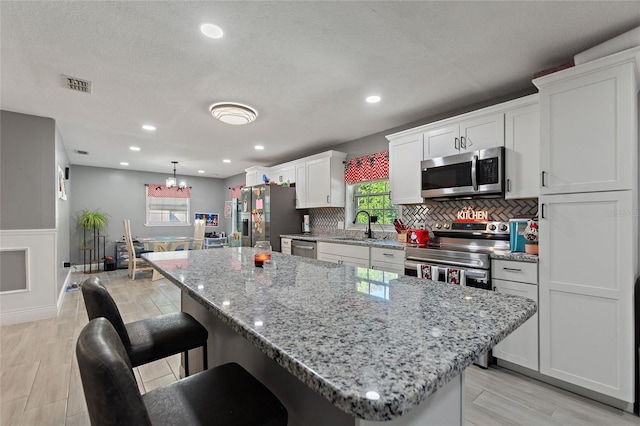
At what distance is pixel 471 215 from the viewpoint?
3096mm

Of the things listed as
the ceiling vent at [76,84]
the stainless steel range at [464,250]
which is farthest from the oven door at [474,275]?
the ceiling vent at [76,84]

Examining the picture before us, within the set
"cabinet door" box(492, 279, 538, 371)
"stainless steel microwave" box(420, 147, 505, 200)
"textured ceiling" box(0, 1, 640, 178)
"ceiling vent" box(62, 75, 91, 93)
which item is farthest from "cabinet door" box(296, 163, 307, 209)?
"cabinet door" box(492, 279, 538, 371)

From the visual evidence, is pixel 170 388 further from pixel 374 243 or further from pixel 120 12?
pixel 374 243

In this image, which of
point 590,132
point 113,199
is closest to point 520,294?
point 590,132

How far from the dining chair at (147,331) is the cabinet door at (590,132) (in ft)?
8.45

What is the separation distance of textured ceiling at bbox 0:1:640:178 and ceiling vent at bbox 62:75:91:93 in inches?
2.1

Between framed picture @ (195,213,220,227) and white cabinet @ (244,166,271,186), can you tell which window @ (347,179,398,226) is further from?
framed picture @ (195,213,220,227)

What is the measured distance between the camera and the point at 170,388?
92 centimetres

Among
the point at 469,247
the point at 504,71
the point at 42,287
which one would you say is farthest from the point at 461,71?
the point at 42,287

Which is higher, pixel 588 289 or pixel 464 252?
pixel 464 252

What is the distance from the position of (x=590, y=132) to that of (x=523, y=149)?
1.79 feet

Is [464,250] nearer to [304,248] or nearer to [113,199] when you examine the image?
[304,248]

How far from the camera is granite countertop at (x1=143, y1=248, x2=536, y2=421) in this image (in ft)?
1.62

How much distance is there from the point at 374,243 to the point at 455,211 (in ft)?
3.17
